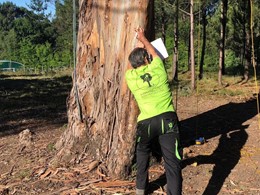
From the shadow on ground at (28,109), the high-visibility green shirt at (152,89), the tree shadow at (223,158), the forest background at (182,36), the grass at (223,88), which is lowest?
the tree shadow at (223,158)

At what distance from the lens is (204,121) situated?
8547mm

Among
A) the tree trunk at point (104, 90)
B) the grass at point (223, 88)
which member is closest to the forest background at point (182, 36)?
the grass at point (223, 88)

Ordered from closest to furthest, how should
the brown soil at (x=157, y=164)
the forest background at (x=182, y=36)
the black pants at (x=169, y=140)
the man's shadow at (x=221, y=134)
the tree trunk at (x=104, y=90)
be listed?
the black pants at (x=169, y=140)
the brown soil at (x=157, y=164)
the tree trunk at (x=104, y=90)
the man's shadow at (x=221, y=134)
the forest background at (x=182, y=36)

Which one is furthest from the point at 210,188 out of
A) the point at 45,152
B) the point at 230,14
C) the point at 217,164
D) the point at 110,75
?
the point at 230,14

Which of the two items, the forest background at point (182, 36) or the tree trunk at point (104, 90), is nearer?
the tree trunk at point (104, 90)

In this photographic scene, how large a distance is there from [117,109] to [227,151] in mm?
2192

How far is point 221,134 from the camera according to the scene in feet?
24.0

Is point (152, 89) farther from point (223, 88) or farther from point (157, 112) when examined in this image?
point (223, 88)

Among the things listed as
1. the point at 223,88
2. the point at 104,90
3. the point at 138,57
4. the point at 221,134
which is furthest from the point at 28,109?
the point at 223,88

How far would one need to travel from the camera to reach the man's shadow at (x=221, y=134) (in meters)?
5.11

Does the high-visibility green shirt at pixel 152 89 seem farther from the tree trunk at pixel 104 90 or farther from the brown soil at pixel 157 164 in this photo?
the brown soil at pixel 157 164

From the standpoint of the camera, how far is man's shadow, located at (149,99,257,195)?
511 cm

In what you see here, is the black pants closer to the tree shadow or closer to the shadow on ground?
the tree shadow

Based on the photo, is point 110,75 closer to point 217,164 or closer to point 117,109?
point 117,109
